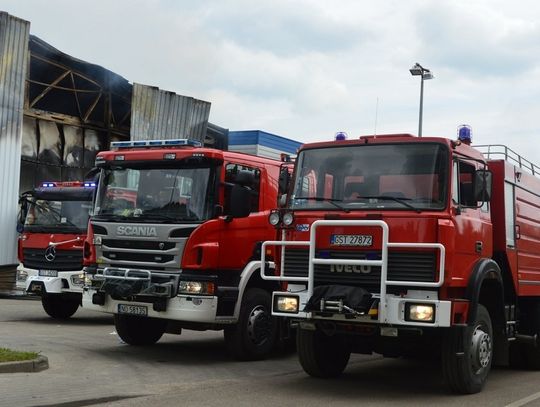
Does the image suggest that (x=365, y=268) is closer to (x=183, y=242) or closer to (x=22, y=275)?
(x=183, y=242)

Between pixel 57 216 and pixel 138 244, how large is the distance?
17.7 ft

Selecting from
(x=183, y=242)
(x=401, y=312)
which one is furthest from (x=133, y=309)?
(x=401, y=312)

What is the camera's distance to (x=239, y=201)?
934 cm

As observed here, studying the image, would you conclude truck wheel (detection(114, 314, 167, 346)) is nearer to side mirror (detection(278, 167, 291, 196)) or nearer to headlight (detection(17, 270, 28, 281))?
side mirror (detection(278, 167, 291, 196))

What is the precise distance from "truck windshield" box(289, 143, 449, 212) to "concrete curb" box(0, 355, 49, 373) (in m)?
3.57

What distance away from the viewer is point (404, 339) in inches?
302

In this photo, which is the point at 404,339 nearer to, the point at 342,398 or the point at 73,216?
the point at 342,398

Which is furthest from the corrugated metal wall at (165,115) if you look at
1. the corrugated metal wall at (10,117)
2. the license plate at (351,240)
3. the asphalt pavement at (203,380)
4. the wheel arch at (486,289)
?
the wheel arch at (486,289)

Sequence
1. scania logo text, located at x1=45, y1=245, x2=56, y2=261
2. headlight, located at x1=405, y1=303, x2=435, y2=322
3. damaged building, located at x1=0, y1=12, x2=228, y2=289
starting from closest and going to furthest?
headlight, located at x1=405, y1=303, x2=435, y2=322
scania logo text, located at x1=45, y1=245, x2=56, y2=261
damaged building, located at x1=0, y1=12, x2=228, y2=289

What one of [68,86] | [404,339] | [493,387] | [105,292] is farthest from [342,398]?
[68,86]

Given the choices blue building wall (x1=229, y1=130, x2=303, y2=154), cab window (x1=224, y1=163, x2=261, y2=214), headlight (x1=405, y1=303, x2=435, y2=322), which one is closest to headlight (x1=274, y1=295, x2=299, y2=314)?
headlight (x1=405, y1=303, x2=435, y2=322)

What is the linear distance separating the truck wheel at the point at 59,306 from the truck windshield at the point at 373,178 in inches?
313

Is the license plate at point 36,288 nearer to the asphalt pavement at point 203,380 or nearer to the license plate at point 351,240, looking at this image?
the asphalt pavement at point 203,380

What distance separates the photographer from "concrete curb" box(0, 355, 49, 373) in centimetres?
800
